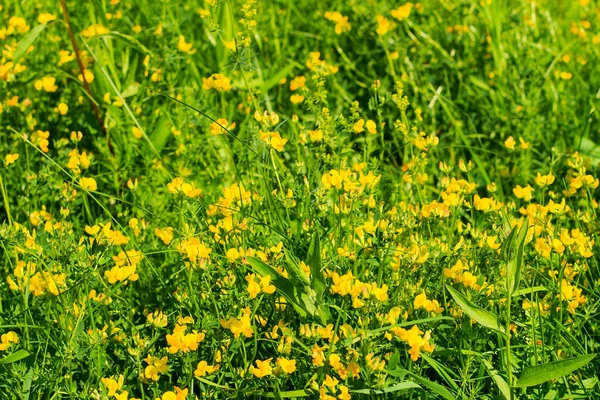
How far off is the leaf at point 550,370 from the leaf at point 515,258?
19 centimetres

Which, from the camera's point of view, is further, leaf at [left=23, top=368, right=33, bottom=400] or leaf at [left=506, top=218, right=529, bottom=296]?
leaf at [left=23, top=368, right=33, bottom=400]

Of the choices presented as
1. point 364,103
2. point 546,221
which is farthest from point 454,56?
point 546,221

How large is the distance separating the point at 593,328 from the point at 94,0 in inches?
95.1

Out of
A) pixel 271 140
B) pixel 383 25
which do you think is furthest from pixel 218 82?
pixel 383 25

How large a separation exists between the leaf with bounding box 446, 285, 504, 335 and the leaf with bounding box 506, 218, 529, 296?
0.25 feet

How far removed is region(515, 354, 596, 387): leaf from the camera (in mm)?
1993

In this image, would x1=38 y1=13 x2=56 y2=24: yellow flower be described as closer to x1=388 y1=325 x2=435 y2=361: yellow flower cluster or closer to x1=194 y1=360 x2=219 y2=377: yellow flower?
x1=194 y1=360 x2=219 y2=377: yellow flower

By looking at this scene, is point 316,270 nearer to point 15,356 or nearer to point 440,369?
point 440,369

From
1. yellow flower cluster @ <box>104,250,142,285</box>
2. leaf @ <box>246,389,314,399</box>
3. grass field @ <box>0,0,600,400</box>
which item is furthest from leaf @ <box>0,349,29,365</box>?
leaf @ <box>246,389,314,399</box>

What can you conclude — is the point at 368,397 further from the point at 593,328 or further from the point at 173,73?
the point at 173,73

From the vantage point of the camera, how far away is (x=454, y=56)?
4.21 m

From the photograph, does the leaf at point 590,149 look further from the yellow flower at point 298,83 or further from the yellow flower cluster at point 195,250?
the yellow flower cluster at point 195,250

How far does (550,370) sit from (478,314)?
0.21 meters

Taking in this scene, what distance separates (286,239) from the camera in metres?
2.40
